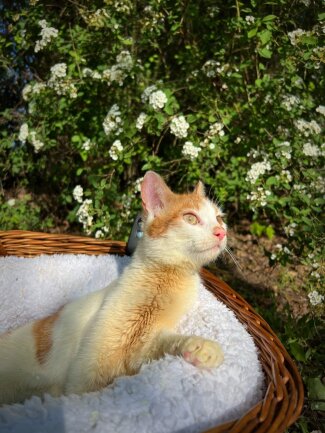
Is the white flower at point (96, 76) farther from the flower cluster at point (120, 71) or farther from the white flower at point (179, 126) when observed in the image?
the white flower at point (179, 126)

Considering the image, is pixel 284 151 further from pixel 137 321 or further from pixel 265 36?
pixel 137 321

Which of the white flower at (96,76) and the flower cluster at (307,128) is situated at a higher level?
the flower cluster at (307,128)

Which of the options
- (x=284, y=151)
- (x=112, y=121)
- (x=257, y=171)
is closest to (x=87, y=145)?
(x=112, y=121)

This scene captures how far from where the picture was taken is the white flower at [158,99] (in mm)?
1955

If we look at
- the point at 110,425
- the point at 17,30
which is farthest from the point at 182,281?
the point at 17,30

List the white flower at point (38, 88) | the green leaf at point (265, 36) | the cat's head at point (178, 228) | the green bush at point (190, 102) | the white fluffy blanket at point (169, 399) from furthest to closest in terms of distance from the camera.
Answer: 1. the white flower at point (38, 88)
2. the green bush at point (190, 102)
3. the green leaf at point (265, 36)
4. the cat's head at point (178, 228)
5. the white fluffy blanket at point (169, 399)

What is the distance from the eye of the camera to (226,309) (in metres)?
1.37

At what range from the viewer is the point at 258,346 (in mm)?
1220

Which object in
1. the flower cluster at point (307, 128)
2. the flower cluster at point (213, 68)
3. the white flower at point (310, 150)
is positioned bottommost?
the white flower at point (310, 150)

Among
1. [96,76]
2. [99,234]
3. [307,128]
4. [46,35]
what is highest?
[307,128]

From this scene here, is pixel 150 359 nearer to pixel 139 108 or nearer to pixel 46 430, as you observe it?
pixel 46 430

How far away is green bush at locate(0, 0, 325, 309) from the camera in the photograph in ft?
6.66

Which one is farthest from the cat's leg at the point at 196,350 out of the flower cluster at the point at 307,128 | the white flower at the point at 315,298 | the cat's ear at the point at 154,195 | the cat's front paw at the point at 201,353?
the flower cluster at the point at 307,128

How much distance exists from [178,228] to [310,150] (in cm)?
113
